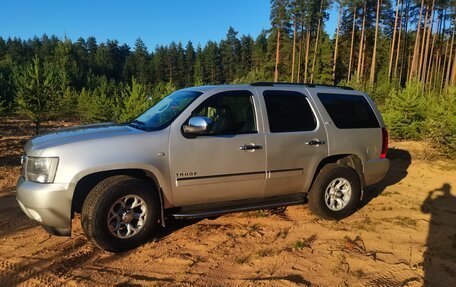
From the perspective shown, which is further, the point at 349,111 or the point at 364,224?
the point at 349,111

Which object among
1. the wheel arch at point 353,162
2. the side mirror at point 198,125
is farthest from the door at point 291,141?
the side mirror at point 198,125

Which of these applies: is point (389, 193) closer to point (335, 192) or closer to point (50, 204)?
point (335, 192)

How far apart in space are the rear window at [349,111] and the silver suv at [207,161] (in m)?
0.02

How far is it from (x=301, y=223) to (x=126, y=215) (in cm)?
250

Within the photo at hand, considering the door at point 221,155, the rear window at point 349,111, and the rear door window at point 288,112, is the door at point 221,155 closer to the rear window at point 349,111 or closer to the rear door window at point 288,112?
the rear door window at point 288,112

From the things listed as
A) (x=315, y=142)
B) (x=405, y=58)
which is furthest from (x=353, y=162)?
(x=405, y=58)

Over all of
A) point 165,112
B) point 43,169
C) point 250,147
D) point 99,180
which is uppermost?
point 165,112

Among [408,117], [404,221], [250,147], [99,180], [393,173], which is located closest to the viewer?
[99,180]

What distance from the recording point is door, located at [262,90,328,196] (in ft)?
16.1

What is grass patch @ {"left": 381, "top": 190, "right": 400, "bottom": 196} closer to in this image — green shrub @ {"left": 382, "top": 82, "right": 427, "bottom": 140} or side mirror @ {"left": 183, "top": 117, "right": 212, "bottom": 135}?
side mirror @ {"left": 183, "top": 117, "right": 212, "bottom": 135}

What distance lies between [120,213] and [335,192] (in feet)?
10.4

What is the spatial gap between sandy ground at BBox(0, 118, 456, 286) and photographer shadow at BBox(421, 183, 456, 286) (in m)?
0.01

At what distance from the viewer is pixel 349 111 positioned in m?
5.72

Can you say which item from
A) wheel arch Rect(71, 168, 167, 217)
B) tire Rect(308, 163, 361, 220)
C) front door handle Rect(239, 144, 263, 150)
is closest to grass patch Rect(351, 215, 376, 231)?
tire Rect(308, 163, 361, 220)
